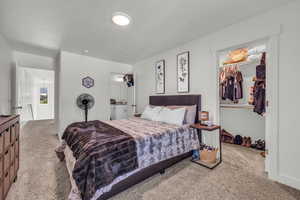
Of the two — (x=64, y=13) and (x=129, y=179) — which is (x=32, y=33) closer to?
(x=64, y=13)

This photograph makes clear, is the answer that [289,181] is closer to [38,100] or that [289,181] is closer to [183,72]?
[183,72]

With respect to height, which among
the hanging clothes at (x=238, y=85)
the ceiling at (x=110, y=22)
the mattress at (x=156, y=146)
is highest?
the ceiling at (x=110, y=22)

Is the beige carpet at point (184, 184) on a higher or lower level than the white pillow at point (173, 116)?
lower

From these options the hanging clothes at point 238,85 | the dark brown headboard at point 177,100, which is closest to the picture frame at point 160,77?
the dark brown headboard at point 177,100

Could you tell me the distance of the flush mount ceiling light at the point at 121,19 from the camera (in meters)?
1.90

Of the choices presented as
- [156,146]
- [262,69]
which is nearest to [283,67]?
[262,69]

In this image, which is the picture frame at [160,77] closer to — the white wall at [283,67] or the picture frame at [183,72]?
the picture frame at [183,72]

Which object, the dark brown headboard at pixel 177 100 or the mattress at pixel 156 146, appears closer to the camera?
the mattress at pixel 156 146

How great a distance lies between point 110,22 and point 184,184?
267 cm

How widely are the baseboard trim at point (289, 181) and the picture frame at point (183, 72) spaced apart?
1.94 meters

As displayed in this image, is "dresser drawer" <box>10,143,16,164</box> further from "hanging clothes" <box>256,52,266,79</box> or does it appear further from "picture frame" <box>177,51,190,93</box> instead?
"hanging clothes" <box>256,52,266,79</box>

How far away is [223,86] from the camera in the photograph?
3316 mm

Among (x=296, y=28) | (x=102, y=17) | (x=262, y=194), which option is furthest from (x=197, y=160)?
(x=102, y=17)

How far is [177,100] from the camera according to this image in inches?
120
